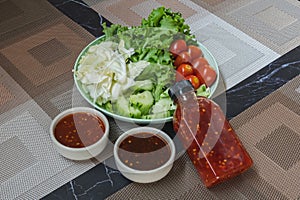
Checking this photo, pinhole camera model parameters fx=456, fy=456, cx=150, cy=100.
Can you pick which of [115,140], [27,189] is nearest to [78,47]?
[115,140]

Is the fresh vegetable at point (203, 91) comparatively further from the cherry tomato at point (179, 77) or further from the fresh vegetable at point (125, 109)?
the fresh vegetable at point (125, 109)

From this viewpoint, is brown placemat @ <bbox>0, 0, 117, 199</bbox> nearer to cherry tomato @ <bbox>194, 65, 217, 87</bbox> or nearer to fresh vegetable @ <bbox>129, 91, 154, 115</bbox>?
fresh vegetable @ <bbox>129, 91, 154, 115</bbox>

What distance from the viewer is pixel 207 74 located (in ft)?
3.62

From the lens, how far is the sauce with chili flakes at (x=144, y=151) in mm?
918

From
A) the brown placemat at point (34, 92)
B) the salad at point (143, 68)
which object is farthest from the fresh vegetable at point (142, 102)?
the brown placemat at point (34, 92)

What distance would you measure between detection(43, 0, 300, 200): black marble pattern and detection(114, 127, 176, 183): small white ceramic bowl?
0.04m

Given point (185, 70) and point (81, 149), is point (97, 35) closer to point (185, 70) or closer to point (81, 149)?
point (185, 70)

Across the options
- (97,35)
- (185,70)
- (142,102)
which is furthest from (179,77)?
(97,35)

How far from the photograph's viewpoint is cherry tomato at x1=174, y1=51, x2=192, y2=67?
1126 millimetres

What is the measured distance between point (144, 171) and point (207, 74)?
1.06ft

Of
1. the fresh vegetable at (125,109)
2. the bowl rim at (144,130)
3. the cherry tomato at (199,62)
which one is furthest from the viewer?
the cherry tomato at (199,62)

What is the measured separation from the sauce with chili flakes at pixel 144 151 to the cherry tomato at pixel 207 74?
22 centimetres

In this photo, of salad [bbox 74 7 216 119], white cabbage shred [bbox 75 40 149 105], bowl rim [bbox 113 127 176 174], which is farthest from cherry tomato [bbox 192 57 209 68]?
bowl rim [bbox 113 127 176 174]

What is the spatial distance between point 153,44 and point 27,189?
17.8 inches
